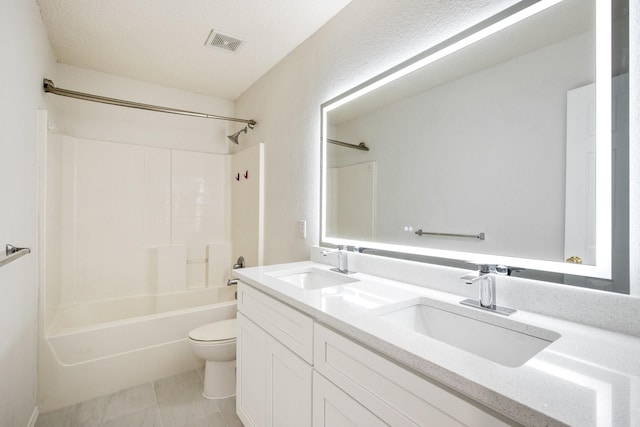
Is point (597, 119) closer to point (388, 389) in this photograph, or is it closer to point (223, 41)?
point (388, 389)

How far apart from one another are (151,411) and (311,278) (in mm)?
1293

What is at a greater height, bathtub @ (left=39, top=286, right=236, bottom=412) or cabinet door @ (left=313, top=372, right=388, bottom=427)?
cabinet door @ (left=313, top=372, right=388, bottom=427)

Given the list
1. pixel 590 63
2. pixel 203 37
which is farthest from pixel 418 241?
pixel 203 37

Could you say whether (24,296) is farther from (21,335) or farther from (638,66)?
(638,66)

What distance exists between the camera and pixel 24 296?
1.59m

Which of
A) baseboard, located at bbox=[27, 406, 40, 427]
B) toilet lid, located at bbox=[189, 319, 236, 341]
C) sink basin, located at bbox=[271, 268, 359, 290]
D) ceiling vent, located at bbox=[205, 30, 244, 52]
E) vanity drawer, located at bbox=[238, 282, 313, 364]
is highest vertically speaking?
ceiling vent, located at bbox=[205, 30, 244, 52]

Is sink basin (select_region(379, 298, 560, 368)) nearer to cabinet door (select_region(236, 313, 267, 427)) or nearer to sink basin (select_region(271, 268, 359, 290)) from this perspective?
sink basin (select_region(271, 268, 359, 290))

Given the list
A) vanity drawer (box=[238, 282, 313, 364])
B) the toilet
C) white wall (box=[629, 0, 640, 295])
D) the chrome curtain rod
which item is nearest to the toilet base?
the toilet

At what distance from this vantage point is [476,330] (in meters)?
0.95

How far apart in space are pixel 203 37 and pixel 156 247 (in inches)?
73.9

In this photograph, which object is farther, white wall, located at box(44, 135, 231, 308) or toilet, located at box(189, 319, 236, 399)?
white wall, located at box(44, 135, 231, 308)

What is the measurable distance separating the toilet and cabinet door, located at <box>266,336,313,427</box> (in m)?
0.75

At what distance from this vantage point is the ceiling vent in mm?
2084

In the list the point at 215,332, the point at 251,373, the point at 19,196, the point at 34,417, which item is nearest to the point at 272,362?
the point at 251,373
